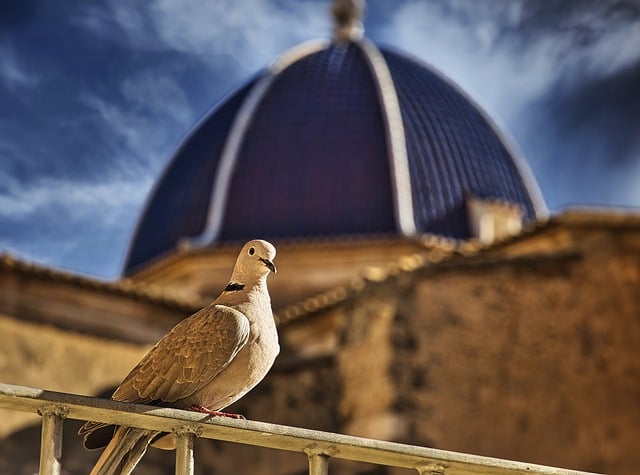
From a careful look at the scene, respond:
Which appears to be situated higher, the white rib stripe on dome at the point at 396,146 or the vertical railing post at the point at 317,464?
the white rib stripe on dome at the point at 396,146

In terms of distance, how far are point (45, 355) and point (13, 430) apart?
1.10 m

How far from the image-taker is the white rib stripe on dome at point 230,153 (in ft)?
80.0

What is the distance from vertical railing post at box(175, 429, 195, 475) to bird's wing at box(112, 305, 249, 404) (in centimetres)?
54

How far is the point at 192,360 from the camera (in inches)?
182

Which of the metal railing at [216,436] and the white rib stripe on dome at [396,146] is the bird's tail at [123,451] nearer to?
the metal railing at [216,436]

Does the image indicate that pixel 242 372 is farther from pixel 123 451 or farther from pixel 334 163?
pixel 334 163

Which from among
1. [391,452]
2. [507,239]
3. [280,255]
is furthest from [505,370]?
[391,452]

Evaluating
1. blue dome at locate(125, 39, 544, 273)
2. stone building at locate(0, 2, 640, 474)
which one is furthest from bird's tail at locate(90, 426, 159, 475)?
blue dome at locate(125, 39, 544, 273)

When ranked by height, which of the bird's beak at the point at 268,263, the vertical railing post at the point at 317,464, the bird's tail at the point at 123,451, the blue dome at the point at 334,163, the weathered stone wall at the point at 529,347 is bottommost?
the vertical railing post at the point at 317,464

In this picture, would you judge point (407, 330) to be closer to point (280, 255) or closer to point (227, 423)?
point (280, 255)

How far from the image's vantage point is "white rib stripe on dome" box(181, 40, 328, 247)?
80.0ft

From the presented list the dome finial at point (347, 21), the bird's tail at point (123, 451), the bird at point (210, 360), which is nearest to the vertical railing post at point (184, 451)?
the bird's tail at point (123, 451)

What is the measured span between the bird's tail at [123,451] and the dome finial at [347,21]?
24.6 m

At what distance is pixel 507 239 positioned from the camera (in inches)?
651
